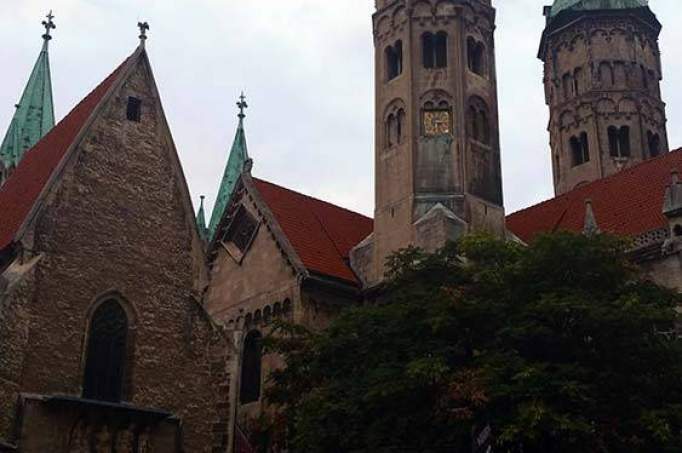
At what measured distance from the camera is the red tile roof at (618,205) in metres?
32.0

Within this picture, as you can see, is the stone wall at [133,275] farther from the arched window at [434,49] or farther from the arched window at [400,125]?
the arched window at [434,49]

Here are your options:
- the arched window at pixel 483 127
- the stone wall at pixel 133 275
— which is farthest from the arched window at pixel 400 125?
the stone wall at pixel 133 275

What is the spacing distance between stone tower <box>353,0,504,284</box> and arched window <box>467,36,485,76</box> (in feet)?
0.12

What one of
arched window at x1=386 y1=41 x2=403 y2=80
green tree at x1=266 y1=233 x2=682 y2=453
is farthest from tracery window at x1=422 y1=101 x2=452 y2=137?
green tree at x1=266 y1=233 x2=682 y2=453

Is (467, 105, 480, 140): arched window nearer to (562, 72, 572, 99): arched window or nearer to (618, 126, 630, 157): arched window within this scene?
(618, 126, 630, 157): arched window

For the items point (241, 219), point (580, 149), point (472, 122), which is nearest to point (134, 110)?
point (241, 219)

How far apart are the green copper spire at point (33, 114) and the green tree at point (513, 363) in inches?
1262

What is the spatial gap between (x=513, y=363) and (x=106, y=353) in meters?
9.95

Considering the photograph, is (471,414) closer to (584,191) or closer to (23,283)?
(23,283)

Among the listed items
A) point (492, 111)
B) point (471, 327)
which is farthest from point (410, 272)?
point (492, 111)

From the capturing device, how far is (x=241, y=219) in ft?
119

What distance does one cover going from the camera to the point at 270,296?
3328 cm

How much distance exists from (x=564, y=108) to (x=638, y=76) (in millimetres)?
3828

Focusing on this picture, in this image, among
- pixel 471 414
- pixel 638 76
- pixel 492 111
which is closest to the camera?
pixel 471 414
